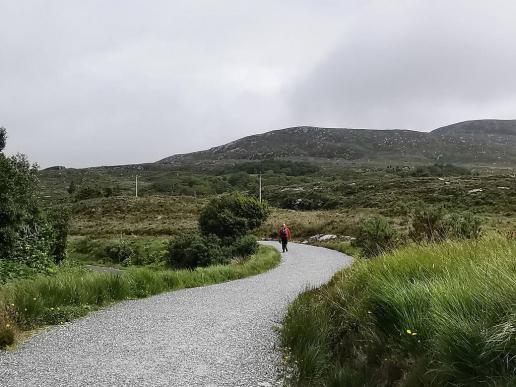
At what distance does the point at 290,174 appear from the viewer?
145m

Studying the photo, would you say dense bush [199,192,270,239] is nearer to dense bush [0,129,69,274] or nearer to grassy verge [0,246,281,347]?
dense bush [0,129,69,274]

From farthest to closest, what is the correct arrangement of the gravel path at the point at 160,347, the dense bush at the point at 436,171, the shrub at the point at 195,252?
the dense bush at the point at 436,171
the shrub at the point at 195,252
the gravel path at the point at 160,347

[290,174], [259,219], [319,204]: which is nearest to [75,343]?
[259,219]

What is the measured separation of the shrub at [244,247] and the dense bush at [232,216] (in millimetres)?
1822

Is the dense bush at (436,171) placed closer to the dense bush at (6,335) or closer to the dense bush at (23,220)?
the dense bush at (23,220)

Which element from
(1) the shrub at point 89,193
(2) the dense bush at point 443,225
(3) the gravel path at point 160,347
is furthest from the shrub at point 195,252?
(1) the shrub at point 89,193

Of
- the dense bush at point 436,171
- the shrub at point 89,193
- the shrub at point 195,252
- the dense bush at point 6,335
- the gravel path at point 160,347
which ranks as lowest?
the shrub at point 195,252

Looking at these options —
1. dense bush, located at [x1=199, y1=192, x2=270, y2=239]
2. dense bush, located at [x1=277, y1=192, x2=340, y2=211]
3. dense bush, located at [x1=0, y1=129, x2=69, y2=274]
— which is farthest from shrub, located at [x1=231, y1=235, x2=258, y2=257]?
dense bush, located at [x1=277, y1=192, x2=340, y2=211]

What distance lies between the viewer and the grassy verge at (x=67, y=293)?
27.6ft

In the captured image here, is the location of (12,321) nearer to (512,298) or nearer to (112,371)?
(112,371)

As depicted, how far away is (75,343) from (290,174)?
→ 453 feet

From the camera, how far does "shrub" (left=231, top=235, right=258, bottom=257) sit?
2627 cm

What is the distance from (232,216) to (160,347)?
2173cm

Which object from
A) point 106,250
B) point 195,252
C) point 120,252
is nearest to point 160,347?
point 195,252
